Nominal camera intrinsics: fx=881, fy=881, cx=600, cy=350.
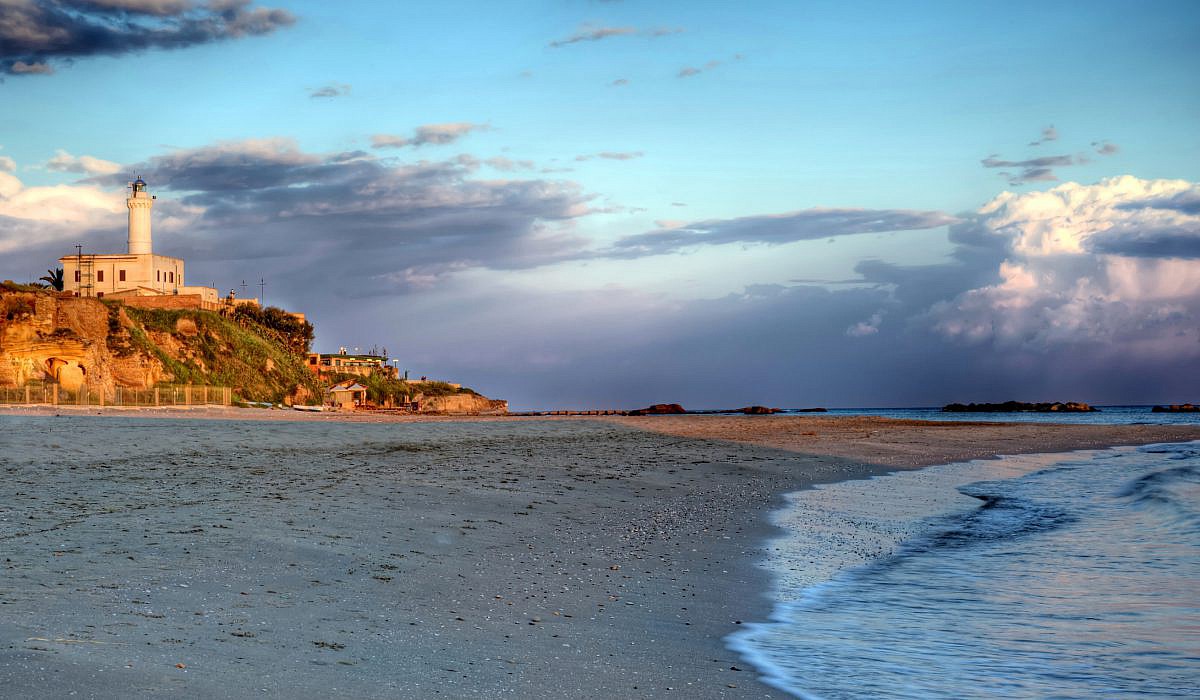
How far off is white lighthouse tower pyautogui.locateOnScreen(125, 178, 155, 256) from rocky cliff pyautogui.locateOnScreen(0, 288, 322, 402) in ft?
47.8

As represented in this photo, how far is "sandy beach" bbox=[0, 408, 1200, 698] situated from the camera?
5441mm

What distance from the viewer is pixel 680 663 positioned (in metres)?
6.20

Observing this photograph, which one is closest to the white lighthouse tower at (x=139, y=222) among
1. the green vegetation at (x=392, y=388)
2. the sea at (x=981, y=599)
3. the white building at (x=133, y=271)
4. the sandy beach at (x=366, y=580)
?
the white building at (x=133, y=271)

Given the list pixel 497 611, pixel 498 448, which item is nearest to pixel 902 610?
pixel 497 611

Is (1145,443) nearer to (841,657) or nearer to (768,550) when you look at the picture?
(768,550)

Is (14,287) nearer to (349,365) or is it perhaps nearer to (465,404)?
(349,365)

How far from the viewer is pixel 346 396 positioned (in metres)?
94.6

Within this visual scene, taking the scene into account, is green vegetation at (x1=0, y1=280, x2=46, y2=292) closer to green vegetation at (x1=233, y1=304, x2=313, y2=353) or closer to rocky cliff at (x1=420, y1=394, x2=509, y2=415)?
green vegetation at (x1=233, y1=304, x2=313, y2=353)

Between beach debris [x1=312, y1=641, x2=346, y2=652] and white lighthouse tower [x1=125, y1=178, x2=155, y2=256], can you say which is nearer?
beach debris [x1=312, y1=641, x2=346, y2=652]

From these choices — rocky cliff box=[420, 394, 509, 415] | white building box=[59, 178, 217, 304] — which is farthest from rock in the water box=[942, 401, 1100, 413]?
white building box=[59, 178, 217, 304]

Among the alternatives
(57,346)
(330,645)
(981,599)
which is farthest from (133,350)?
(981,599)

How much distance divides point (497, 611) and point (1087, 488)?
19.4 meters

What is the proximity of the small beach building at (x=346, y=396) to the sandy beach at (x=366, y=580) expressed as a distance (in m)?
74.5

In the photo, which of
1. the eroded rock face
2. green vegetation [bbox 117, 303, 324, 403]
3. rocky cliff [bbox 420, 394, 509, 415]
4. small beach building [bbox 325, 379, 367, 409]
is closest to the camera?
the eroded rock face
